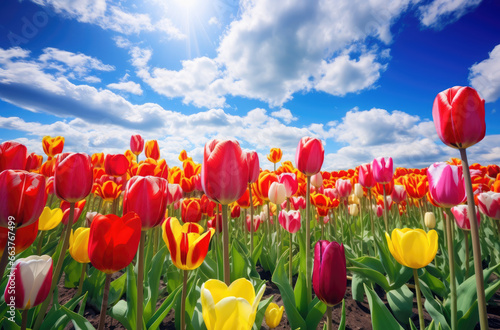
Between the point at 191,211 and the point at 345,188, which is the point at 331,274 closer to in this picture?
the point at 191,211

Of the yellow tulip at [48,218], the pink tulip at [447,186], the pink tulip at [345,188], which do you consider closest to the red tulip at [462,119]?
the pink tulip at [447,186]

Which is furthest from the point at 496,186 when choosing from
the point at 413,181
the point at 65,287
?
the point at 65,287

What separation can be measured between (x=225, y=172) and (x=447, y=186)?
1637mm

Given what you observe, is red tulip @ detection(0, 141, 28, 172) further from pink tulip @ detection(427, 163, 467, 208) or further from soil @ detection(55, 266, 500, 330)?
pink tulip @ detection(427, 163, 467, 208)

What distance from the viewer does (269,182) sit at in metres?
3.28

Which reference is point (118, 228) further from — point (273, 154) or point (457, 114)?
point (273, 154)

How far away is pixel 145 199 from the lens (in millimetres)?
1387

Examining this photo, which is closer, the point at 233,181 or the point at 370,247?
the point at 233,181

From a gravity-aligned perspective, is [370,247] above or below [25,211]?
below

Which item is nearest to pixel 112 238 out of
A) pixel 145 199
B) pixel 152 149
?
pixel 145 199

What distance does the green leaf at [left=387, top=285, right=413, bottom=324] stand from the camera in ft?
7.88

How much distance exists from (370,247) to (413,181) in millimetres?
1143

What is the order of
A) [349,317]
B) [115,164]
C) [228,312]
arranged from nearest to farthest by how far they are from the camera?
[228,312], [349,317], [115,164]

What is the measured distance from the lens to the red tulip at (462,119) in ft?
4.54
